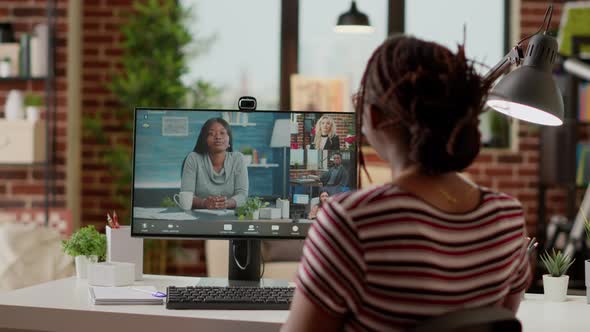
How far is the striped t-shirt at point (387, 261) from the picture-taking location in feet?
3.80

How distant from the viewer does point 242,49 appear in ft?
17.2

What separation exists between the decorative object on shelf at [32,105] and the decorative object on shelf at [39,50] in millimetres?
125

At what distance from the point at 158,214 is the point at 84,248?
0.29 m

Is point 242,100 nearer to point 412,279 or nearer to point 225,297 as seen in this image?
point 225,297

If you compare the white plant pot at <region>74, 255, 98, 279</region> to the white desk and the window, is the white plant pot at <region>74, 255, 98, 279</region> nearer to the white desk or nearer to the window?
the white desk

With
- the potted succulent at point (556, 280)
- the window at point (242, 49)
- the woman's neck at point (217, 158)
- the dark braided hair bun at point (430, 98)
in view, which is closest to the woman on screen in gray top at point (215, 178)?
the woman's neck at point (217, 158)

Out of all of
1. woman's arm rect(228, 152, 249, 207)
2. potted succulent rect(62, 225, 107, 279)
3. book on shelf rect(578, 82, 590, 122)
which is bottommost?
potted succulent rect(62, 225, 107, 279)

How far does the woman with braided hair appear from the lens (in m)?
1.16

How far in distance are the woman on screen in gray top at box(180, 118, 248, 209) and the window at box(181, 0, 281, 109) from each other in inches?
122

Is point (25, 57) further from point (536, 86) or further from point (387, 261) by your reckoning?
point (387, 261)

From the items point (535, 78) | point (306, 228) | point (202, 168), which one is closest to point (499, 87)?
point (535, 78)

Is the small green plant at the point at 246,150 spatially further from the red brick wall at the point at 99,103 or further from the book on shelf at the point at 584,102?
the book on shelf at the point at 584,102

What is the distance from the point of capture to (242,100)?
7.04ft

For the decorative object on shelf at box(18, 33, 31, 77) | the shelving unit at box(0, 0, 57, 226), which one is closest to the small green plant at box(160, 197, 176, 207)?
the shelving unit at box(0, 0, 57, 226)
